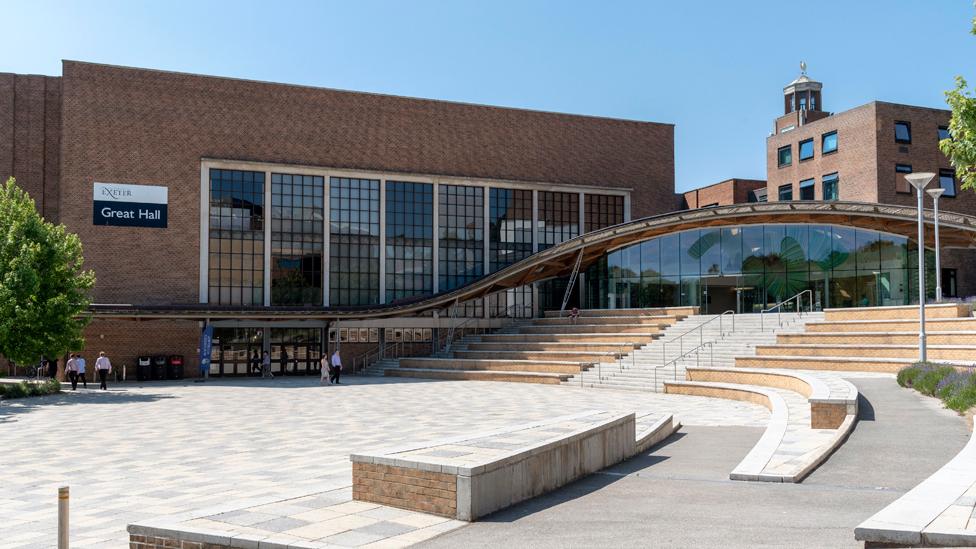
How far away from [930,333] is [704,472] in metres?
19.2

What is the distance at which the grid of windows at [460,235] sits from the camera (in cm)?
4727

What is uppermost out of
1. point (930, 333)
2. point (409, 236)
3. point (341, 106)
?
point (341, 106)

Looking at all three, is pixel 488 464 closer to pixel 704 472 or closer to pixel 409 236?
pixel 704 472

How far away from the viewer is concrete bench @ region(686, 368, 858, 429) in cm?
1457

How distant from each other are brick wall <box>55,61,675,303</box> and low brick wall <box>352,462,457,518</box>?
34.0 m

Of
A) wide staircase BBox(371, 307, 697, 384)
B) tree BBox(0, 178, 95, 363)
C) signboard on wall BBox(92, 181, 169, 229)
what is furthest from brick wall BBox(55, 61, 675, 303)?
wide staircase BBox(371, 307, 697, 384)

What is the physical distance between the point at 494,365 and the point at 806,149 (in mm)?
27669

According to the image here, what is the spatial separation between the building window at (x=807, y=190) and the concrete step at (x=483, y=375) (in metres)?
26.2

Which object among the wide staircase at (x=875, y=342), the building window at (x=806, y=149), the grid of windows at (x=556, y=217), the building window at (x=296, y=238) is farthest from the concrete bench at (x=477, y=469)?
the building window at (x=806, y=149)

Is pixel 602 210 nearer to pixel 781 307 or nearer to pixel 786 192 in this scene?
pixel 786 192

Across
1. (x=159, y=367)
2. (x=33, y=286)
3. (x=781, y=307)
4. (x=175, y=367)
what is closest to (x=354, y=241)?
(x=175, y=367)

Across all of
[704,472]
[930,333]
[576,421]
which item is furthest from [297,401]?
[930,333]

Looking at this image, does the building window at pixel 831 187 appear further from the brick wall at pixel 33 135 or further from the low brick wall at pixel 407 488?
the low brick wall at pixel 407 488

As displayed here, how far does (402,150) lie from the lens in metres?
46.4
